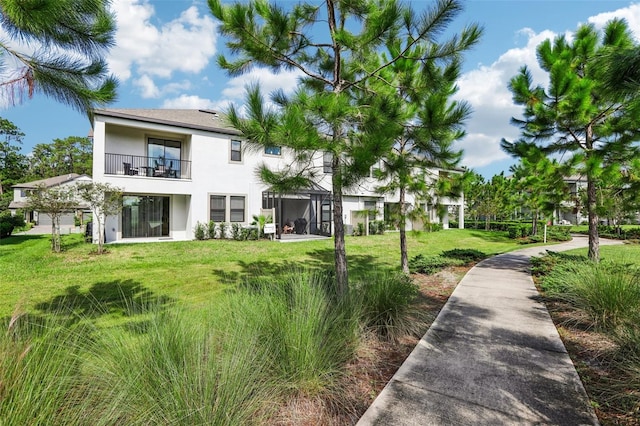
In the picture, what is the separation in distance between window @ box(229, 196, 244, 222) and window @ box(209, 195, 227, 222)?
401mm

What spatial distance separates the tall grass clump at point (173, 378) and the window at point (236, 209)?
15.1 meters

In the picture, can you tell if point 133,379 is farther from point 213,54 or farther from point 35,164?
point 35,164

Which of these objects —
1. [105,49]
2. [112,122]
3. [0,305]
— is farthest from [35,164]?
[105,49]

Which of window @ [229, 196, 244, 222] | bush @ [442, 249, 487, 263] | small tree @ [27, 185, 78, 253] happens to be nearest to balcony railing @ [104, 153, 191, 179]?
small tree @ [27, 185, 78, 253]

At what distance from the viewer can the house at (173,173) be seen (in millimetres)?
14633

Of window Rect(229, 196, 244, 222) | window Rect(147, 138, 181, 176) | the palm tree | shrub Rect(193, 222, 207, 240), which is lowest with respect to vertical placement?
shrub Rect(193, 222, 207, 240)

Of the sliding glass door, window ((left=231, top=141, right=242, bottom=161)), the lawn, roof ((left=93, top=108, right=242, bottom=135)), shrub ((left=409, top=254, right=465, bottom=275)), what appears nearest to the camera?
the lawn

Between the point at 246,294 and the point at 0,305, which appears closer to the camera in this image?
the point at 246,294

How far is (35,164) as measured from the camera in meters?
51.2

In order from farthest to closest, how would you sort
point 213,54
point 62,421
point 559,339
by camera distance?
point 213,54 → point 559,339 → point 62,421

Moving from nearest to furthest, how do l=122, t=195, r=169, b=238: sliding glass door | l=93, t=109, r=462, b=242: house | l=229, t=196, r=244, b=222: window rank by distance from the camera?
l=93, t=109, r=462, b=242: house → l=122, t=195, r=169, b=238: sliding glass door → l=229, t=196, r=244, b=222: window

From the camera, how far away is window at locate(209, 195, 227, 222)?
1684cm

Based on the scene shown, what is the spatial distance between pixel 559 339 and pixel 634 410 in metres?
1.66

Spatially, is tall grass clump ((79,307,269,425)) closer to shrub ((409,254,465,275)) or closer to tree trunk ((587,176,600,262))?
shrub ((409,254,465,275))
